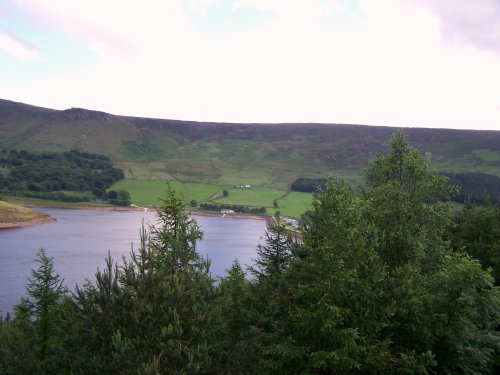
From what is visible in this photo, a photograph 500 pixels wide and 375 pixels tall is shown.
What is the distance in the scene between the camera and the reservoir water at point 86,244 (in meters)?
69.7

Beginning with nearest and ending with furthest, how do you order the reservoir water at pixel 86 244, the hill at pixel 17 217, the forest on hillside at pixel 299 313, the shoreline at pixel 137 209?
the forest on hillside at pixel 299 313
the reservoir water at pixel 86 244
the hill at pixel 17 217
the shoreline at pixel 137 209

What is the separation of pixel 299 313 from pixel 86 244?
9002cm

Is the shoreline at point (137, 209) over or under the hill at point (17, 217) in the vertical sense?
under

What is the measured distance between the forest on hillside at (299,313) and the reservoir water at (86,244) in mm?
29883

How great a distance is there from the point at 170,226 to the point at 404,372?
13636mm

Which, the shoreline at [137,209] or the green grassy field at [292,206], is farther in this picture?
the shoreline at [137,209]

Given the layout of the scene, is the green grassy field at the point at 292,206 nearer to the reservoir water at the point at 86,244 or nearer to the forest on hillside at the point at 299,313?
the reservoir water at the point at 86,244

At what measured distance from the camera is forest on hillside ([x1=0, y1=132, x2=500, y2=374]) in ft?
55.6

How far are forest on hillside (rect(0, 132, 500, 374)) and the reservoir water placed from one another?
29.9 m

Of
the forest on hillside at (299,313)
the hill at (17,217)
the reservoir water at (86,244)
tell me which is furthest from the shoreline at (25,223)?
the forest on hillside at (299,313)

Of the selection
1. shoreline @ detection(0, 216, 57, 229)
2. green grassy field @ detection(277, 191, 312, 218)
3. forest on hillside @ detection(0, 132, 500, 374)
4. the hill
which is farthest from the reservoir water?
forest on hillside @ detection(0, 132, 500, 374)

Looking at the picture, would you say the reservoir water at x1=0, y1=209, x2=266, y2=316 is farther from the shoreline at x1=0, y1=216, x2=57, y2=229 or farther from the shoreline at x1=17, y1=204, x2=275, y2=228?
the shoreline at x1=17, y1=204, x2=275, y2=228

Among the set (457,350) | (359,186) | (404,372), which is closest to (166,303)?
(404,372)

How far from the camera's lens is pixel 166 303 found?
55.0ft
